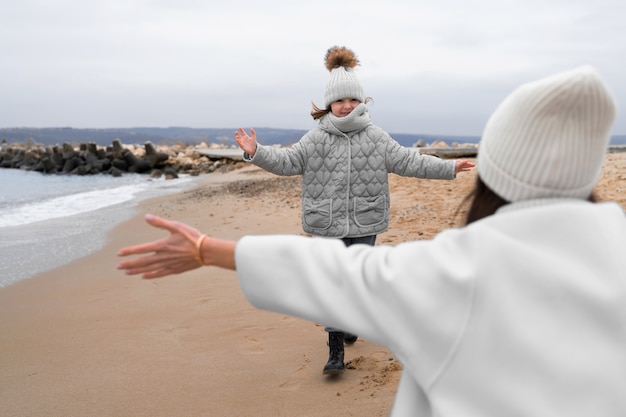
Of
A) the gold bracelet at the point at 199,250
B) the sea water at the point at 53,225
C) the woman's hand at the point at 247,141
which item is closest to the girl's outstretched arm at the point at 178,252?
the gold bracelet at the point at 199,250

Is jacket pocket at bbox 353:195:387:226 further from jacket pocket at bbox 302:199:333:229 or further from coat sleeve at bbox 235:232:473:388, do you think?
coat sleeve at bbox 235:232:473:388

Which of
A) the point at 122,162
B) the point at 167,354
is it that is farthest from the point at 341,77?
the point at 122,162

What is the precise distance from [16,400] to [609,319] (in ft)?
12.2

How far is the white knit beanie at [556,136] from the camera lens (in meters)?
1.39

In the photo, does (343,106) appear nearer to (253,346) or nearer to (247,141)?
(247,141)

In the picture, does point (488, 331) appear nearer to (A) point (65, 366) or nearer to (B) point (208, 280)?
(A) point (65, 366)

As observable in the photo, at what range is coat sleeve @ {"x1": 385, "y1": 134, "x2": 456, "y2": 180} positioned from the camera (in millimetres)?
4031

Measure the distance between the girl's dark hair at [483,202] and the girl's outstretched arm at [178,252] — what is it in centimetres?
67

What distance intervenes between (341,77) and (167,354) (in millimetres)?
2397

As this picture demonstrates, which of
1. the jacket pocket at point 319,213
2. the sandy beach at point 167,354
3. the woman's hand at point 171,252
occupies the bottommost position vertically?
the sandy beach at point 167,354

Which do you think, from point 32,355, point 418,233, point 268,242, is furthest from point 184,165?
point 268,242

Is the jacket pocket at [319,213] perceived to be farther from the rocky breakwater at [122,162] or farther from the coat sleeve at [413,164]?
the rocky breakwater at [122,162]

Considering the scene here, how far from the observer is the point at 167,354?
4.45 meters

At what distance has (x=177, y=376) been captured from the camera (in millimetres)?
4055
